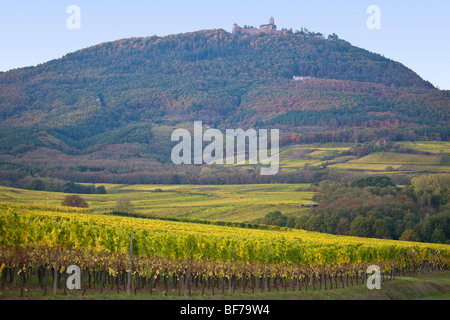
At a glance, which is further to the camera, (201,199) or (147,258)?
(201,199)

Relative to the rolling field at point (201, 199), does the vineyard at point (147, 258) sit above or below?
above

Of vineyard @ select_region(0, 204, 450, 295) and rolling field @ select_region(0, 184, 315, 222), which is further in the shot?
rolling field @ select_region(0, 184, 315, 222)

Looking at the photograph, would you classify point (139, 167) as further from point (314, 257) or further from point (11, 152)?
point (314, 257)

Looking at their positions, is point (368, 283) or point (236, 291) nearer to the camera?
point (236, 291)

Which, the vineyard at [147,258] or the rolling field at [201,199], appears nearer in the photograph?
the vineyard at [147,258]

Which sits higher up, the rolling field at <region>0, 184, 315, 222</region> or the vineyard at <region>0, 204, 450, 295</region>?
the vineyard at <region>0, 204, 450, 295</region>

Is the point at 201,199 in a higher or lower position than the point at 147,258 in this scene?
lower

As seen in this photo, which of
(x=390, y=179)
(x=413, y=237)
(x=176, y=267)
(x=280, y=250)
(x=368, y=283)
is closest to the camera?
(x=176, y=267)

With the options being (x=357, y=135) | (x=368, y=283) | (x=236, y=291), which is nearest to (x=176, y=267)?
(x=236, y=291)

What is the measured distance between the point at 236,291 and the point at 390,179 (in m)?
86.9
